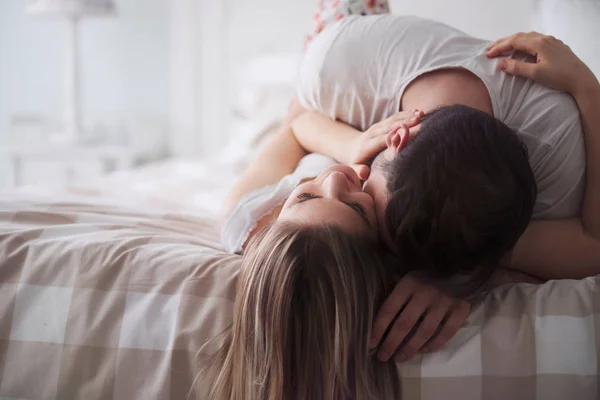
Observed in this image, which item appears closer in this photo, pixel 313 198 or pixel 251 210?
pixel 313 198

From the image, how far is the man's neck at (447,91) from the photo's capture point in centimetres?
89

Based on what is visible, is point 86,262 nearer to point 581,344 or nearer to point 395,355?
point 395,355

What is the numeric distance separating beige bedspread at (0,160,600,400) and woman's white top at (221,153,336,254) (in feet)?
0.33

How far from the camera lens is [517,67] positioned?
88 cm

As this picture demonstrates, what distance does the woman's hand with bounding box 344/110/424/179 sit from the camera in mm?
812

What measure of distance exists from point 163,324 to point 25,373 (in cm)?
18

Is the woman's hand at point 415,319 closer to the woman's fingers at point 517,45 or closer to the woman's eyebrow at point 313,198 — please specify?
the woman's eyebrow at point 313,198

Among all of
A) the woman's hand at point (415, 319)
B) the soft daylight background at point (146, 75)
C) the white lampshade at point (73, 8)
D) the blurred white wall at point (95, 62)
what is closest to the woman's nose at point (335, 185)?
the woman's hand at point (415, 319)

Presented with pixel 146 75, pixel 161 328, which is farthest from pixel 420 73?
pixel 146 75

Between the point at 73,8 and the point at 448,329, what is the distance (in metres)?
2.38

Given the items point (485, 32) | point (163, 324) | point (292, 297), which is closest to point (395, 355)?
point (292, 297)

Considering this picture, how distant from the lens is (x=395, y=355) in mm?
703

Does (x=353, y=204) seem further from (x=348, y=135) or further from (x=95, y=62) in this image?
(x=95, y=62)

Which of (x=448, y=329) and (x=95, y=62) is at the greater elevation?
(x=448, y=329)
